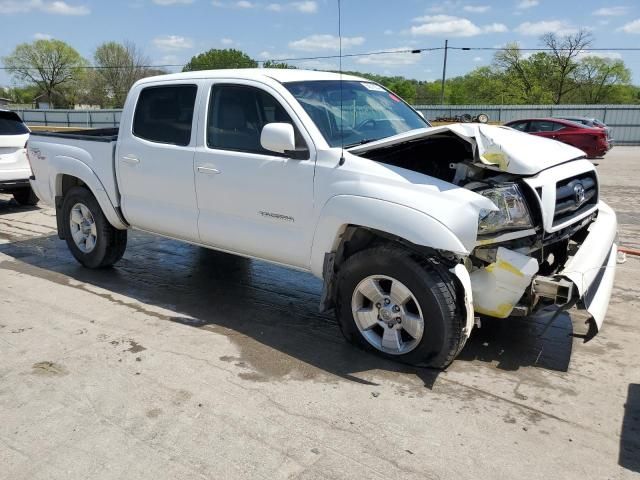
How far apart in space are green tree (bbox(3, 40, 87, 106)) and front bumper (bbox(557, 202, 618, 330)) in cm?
8647

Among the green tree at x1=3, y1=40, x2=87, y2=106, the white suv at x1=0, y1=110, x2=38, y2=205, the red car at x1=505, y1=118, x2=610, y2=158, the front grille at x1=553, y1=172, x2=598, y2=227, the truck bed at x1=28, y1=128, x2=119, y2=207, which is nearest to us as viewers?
the front grille at x1=553, y1=172, x2=598, y2=227

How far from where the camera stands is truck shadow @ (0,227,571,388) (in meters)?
4.09

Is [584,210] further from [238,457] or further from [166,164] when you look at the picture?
[166,164]

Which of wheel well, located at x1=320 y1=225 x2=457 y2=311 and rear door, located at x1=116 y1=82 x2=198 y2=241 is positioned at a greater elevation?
rear door, located at x1=116 y1=82 x2=198 y2=241

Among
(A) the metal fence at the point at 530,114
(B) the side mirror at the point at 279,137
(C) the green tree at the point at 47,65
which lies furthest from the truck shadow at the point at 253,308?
(C) the green tree at the point at 47,65

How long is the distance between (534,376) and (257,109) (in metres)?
2.93

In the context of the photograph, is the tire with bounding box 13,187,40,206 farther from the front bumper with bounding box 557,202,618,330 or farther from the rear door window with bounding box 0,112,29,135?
the front bumper with bounding box 557,202,618,330

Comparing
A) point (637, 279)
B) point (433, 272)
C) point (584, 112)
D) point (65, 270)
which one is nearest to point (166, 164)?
point (65, 270)

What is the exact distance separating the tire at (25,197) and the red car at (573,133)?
15.7m

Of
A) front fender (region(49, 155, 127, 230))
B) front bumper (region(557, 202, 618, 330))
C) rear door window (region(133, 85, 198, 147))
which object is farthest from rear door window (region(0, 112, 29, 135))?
front bumper (region(557, 202, 618, 330))

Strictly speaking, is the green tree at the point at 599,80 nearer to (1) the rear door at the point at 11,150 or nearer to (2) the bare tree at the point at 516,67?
(2) the bare tree at the point at 516,67

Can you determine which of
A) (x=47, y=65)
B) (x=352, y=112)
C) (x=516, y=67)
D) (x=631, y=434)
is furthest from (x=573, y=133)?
(x=47, y=65)

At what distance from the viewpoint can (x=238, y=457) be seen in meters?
2.97

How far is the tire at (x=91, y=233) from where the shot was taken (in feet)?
19.9
